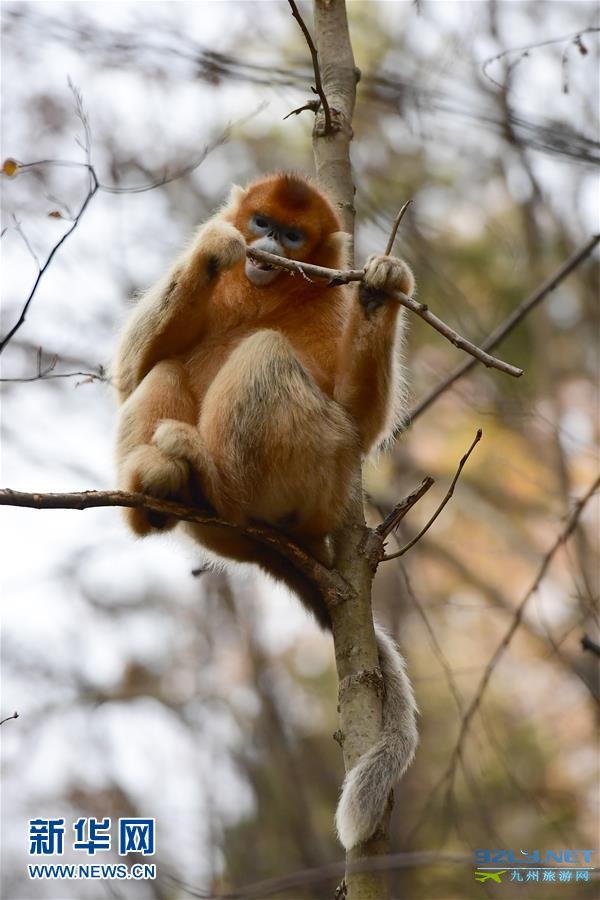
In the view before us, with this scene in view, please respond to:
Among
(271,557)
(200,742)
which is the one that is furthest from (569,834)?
(271,557)

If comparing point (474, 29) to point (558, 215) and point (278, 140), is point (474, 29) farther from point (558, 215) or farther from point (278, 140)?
point (278, 140)

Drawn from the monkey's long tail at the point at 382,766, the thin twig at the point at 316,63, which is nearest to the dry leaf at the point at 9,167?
the thin twig at the point at 316,63

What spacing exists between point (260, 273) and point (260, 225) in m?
0.33

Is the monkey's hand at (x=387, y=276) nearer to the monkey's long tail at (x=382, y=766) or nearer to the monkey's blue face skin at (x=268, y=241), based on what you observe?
the monkey's blue face skin at (x=268, y=241)

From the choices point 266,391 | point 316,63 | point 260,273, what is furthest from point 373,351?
point 316,63

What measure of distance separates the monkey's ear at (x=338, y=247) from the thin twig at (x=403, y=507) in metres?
1.45

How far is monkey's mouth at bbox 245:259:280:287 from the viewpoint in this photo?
4.55 meters

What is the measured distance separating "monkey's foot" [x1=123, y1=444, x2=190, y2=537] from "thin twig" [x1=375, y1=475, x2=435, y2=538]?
0.85 m

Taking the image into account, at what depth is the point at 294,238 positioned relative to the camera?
468 cm

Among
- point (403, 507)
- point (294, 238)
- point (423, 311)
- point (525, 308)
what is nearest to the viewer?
point (423, 311)

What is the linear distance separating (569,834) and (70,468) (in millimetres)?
6896

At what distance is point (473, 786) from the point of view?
554 cm

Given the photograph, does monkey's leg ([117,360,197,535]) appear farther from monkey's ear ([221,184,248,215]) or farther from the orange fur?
monkey's ear ([221,184,248,215])

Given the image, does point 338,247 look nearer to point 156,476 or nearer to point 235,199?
point 235,199
